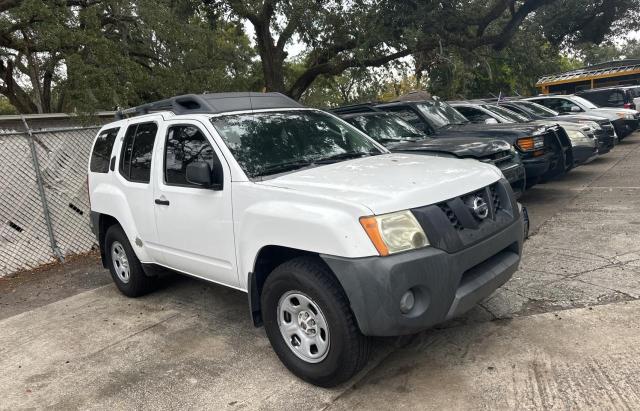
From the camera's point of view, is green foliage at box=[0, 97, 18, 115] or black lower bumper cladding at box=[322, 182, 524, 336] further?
green foliage at box=[0, 97, 18, 115]

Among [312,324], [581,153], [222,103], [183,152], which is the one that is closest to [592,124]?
[581,153]

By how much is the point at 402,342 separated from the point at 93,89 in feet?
23.2

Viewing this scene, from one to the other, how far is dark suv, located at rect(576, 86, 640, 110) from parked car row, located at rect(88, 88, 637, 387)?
627 inches

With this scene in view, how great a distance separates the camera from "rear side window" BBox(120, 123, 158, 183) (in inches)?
189

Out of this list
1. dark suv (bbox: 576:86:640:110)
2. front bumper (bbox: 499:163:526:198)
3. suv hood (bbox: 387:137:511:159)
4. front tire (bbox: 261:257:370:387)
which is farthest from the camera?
dark suv (bbox: 576:86:640:110)

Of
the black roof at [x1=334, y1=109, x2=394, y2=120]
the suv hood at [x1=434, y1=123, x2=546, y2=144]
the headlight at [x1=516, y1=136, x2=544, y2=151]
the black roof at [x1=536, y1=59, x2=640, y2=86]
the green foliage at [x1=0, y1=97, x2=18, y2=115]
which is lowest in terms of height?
the headlight at [x1=516, y1=136, x2=544, y2=151]

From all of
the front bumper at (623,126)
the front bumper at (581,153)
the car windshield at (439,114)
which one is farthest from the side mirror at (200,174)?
the front bumper at (623,126)

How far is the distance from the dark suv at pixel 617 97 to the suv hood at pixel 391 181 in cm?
1577

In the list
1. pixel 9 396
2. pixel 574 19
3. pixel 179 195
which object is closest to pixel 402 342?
pixel 179 195

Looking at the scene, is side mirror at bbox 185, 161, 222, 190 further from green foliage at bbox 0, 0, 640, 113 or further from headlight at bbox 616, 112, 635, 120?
headlight at bbox 616, 112, 635, 120

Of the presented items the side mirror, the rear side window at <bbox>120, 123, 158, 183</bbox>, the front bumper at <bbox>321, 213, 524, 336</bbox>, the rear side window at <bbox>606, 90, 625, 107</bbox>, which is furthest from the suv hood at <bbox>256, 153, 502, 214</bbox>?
the rear side window at <bbox>606, 90, 625, 107</bbox>

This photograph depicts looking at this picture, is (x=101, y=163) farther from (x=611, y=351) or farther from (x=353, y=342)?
(x=611, y=351)

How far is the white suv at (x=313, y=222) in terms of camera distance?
9.89 feet

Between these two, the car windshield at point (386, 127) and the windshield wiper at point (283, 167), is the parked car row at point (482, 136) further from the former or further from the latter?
the windshield wiper at point (283, 167)
